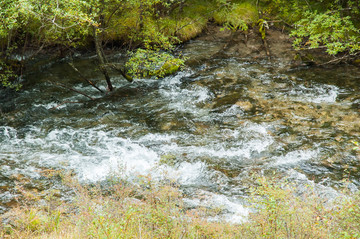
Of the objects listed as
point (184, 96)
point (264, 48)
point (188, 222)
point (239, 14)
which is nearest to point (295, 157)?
point (188, 222)

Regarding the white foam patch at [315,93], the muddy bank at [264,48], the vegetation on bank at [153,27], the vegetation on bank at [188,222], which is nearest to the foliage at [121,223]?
the vegetation on bank at [188,222]

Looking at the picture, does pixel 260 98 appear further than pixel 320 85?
No

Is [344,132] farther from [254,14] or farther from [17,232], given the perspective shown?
[254,14]

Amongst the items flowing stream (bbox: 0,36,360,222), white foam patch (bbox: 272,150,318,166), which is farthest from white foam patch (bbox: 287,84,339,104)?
white foam patch (bbox: 272,150,318,166)

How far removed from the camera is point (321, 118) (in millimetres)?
9250

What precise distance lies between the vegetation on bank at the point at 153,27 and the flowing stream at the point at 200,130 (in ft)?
4.08

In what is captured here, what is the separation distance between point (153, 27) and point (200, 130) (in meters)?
5.12

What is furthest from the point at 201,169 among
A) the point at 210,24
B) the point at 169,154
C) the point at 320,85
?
the point at 210,24

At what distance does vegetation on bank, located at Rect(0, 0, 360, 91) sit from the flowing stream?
124 cm

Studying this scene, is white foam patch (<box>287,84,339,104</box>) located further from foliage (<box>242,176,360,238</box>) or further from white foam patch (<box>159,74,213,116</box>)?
foliage (<box>242,176,360,238</box>)

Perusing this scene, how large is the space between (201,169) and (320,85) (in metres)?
7.34

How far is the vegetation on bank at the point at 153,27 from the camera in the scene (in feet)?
34.3

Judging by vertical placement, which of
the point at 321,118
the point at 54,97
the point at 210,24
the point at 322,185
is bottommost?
the point at 322,185

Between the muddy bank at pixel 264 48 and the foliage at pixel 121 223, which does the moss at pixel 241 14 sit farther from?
the foliage at pixel 121 223
